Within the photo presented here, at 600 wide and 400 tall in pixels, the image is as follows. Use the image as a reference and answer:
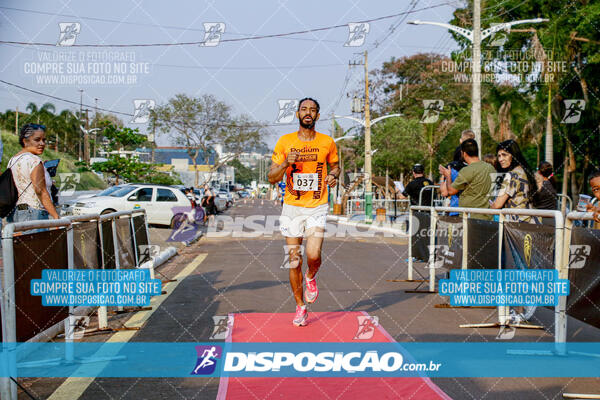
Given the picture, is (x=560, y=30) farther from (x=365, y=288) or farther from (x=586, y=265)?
(x=586, y=265)

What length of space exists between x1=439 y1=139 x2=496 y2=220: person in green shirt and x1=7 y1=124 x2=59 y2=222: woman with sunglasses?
4.68 m

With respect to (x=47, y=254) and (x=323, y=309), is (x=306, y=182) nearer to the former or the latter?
(x=323, y=309)

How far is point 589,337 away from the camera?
613 centimetres

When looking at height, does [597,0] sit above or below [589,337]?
above

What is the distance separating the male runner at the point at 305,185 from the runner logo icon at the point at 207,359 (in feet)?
3.81

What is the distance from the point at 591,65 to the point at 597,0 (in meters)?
3.54

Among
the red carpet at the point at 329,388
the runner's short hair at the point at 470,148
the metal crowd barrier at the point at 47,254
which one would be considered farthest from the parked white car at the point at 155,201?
the red carpet at the point at 329,388

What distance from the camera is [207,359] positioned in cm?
515

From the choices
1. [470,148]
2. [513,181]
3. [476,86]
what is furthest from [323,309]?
[476,86]

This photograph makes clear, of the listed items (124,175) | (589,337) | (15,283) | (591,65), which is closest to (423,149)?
(591,65)

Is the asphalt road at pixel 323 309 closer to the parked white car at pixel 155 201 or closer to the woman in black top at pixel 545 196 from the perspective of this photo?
the woman in black top at pixel 545 196

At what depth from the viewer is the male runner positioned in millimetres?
6375

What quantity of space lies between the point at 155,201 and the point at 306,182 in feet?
55.7

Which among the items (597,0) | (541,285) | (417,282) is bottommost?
(417,282)
